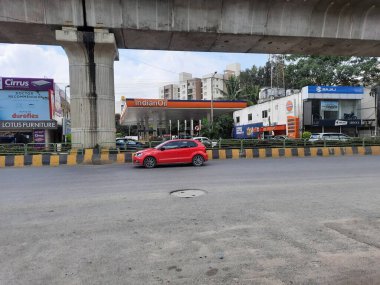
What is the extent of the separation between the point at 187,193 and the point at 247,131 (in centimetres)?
3577

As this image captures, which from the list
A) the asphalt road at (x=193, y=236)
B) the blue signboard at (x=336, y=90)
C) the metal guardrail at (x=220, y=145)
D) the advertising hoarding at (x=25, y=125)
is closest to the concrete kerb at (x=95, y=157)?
the metal guardrail at (x=220, y=145)

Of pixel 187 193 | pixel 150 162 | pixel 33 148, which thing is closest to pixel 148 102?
pixel 33 148

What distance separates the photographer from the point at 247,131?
138 feet

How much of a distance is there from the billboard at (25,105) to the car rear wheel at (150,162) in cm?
1834

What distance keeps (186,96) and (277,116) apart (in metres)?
85.7

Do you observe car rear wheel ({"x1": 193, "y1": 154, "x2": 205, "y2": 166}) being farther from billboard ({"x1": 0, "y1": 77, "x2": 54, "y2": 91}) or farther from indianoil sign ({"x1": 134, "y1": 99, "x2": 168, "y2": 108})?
indianoil sign ({"x1": 134, "y1": 99, "x2": 168, "y2": 108})

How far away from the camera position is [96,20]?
1415cm

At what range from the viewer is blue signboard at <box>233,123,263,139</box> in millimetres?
40272

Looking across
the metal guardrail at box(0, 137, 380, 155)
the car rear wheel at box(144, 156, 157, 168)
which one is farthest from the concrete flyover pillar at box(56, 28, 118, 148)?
the car rear wheel at box(144, 156, 157, 168)

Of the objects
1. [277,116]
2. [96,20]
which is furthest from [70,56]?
[277,116]

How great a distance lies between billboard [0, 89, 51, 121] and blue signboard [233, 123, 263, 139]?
26066 mm

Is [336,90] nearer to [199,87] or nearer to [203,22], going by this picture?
[203,22]

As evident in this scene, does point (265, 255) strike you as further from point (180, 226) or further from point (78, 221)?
point (78, 221)

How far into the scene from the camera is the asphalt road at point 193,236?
10.6 ft
